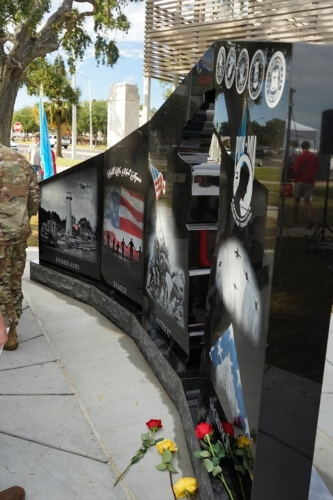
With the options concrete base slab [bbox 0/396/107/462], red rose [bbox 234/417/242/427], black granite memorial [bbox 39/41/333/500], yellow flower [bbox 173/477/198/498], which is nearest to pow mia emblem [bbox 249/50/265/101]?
black granite memorial [bbox 39/41/333/500]

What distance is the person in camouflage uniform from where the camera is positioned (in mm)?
3863

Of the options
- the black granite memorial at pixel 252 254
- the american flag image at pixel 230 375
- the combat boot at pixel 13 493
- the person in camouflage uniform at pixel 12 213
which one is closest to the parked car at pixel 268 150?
the black granite memorial at pixel 252 254

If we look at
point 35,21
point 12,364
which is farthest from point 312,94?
point 35,21

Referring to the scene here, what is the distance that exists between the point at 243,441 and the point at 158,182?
2400 millimetres

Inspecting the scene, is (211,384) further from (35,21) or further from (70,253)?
(35,21)

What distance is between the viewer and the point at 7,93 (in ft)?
44.1

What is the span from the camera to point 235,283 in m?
2.32

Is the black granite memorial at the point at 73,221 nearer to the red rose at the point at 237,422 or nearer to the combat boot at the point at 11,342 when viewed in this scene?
the combat boot at the point at 11,342

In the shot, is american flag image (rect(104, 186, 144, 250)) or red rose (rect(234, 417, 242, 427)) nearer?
red rose (rect(234, 417, 242, 427))

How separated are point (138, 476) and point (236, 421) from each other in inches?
33.6

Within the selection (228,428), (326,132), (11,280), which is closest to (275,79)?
(326,132)

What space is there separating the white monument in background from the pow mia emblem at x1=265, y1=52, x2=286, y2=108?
11589mm

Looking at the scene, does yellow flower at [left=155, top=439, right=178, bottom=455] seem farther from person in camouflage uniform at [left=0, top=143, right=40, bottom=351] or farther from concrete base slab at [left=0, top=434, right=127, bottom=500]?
person in camouflage uniform at [left=0, top=143, right=40, bottom=351]

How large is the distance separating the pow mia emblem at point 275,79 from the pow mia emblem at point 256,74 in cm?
7
